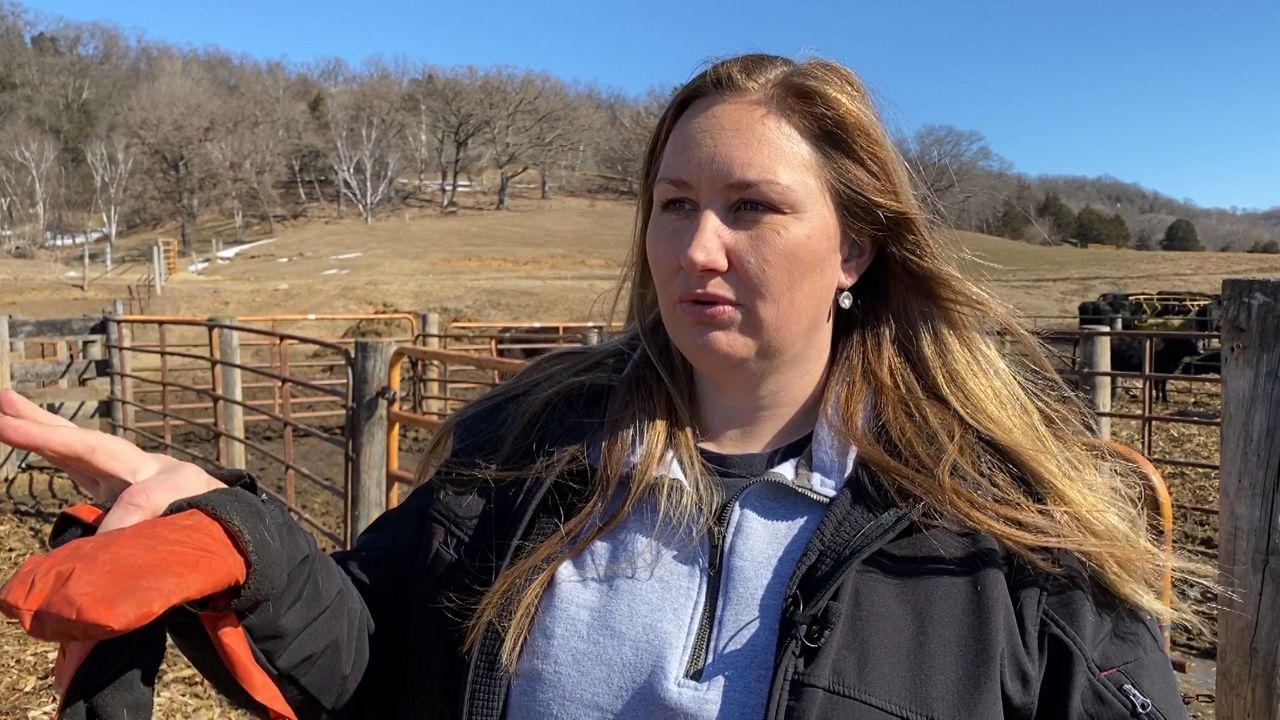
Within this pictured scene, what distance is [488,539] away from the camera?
1527 mm

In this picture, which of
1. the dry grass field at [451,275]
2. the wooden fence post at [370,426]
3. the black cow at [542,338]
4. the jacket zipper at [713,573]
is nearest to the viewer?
the jacket zipper at [713,573]

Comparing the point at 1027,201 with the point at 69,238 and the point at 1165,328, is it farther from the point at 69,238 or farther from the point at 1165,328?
the point at 69,238

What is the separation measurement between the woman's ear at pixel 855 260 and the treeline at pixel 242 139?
42.1 m

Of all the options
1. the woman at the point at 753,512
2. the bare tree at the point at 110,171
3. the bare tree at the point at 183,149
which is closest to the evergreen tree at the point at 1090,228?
the woman at the point at 753,512

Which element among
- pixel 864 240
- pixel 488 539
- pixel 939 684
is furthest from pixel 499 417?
pixel 939 684

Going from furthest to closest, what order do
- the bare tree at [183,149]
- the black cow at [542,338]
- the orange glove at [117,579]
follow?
the bare tree at [183,149], the black cow at [542,338], the orange glove at [117,579]

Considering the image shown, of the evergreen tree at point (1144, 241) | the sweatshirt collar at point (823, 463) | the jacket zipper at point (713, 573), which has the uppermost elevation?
the evergreen tree at point (1144, 241)

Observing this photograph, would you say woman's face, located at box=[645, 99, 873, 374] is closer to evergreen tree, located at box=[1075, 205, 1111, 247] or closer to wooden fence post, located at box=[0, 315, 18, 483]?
evergreen tree, located at box=[1075, 205, 1111, 247]

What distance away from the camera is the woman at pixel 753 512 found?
4.13 ft

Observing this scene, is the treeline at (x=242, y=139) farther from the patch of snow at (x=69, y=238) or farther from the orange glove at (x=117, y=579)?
the orange glove at (x=117, y=579)

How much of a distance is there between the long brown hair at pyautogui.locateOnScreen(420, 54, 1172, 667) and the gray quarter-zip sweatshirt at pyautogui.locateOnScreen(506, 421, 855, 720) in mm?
36

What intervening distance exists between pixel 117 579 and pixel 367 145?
2155 inches

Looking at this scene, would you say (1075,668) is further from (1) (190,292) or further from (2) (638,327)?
(1) (190,292)

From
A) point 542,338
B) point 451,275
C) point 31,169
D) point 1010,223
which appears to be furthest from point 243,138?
point 1010,223
